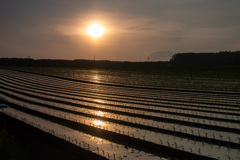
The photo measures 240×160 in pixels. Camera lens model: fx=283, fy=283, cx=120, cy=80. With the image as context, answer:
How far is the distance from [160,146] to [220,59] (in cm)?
10096

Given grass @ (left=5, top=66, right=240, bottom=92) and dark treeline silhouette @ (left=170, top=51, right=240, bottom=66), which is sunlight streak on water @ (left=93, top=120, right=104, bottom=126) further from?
dark treeline silhouette @ (left=170, top=51, right=240, bottom=66)

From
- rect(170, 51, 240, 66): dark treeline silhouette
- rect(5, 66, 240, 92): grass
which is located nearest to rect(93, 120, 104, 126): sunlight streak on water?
rect(5, 66, 240, 92): grass

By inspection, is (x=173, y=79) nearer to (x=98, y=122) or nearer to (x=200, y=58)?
(x=98, y=122)

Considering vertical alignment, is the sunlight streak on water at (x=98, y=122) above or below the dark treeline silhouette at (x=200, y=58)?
above

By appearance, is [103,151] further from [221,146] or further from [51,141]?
[221,146]

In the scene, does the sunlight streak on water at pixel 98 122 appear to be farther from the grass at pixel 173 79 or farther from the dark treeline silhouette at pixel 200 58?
the dark treeline silhouette at pixel 200 58

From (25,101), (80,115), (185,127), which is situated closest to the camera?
(185,127)

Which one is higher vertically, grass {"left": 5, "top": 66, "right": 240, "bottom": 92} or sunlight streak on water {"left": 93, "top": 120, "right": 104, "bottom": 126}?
sunlight streak on water {"left": 93, "top": 120, "right": 104, "bottom": 126}

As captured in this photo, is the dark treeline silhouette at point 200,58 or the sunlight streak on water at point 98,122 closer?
the sunlight streak on water at point 98,122

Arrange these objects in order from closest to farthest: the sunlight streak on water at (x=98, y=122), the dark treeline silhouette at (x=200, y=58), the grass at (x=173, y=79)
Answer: the sunlight streak on water at (x=98, y=122)
the grass at (x=173, y=79)
the dark treeline silhouette at (x=200, y=58)

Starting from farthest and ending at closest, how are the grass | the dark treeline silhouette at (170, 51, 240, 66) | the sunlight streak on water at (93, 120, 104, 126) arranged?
the dark treeline silhouette at (170, 51, 240, 66)
the grass
the sunlight streak on water at (93, 120, 104, 126)

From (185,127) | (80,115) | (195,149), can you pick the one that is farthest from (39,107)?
(195,149)

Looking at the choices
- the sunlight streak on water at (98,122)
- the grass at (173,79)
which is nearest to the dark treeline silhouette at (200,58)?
the grass at (173,79)

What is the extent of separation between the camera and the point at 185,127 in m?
5.66
